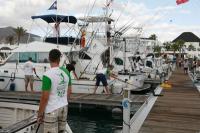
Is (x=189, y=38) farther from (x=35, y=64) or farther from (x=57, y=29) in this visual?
(x=35, y=64)

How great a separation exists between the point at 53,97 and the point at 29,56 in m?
13.2

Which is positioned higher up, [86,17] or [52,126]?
[86,17]

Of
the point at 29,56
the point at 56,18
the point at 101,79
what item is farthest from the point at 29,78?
the point at 56,18

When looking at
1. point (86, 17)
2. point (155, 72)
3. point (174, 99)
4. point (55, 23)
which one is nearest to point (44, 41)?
point (55, 23)

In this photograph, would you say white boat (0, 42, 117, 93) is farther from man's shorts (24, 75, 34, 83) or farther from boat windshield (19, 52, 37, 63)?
man's shorts (24, 75, 34, 83)

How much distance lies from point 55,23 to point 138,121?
10777 millimetres

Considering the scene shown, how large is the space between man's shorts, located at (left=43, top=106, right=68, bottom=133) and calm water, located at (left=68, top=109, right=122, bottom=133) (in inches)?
267

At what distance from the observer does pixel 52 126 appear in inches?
235

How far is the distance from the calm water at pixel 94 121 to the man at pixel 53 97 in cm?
689

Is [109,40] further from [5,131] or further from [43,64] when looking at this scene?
[5,131]

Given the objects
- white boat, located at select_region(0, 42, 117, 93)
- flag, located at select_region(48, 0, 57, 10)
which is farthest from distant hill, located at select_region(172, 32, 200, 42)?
white boat, located at select_region(0, 42, 117, 93)

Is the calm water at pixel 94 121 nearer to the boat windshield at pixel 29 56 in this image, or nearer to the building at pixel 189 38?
the boat windshield at pixel 29 56

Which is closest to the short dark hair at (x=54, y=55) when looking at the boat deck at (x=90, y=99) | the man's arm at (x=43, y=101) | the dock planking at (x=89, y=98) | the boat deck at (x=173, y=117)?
the man's arm at (x=43, y=101)

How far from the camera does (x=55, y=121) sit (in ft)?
19.7
